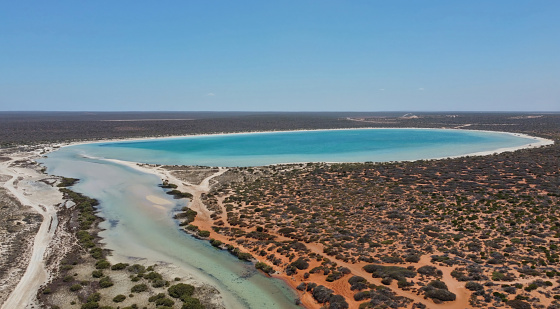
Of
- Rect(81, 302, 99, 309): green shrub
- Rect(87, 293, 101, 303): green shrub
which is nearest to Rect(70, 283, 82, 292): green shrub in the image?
Rect(87, 293, 101, 303): green shrub

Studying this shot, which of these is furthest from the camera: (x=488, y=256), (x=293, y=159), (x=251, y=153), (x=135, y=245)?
(x=251, y=153)

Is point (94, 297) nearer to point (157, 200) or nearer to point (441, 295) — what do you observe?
point (441, 295)

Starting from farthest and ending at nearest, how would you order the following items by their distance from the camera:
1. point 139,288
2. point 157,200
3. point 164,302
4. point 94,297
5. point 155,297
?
1. point 157,200
2. point 139,288
3. point 155,297
4. point 94,297
5. point 164,302

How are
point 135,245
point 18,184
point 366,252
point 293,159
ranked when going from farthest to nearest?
point 293,159 < point 18,184 < point 135,245 < point 366,252

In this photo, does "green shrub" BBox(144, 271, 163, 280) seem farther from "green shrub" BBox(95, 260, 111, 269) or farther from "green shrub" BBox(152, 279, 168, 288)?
"green shrub" BBox(95, 260, 111, 269)

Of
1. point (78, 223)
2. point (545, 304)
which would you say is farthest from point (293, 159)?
point (545, 304)

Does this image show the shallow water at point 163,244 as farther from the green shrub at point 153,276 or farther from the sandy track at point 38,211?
the sandy track at point 38,211

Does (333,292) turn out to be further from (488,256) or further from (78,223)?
(78,223)

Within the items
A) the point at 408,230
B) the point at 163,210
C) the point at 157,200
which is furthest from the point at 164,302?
the point at 157,200

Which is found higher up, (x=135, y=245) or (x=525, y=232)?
(x=525, y=232)

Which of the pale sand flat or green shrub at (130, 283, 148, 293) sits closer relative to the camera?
green shrub at (130, 283, 148, 293)

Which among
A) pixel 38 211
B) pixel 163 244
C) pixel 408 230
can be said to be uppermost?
pixel 408 230
